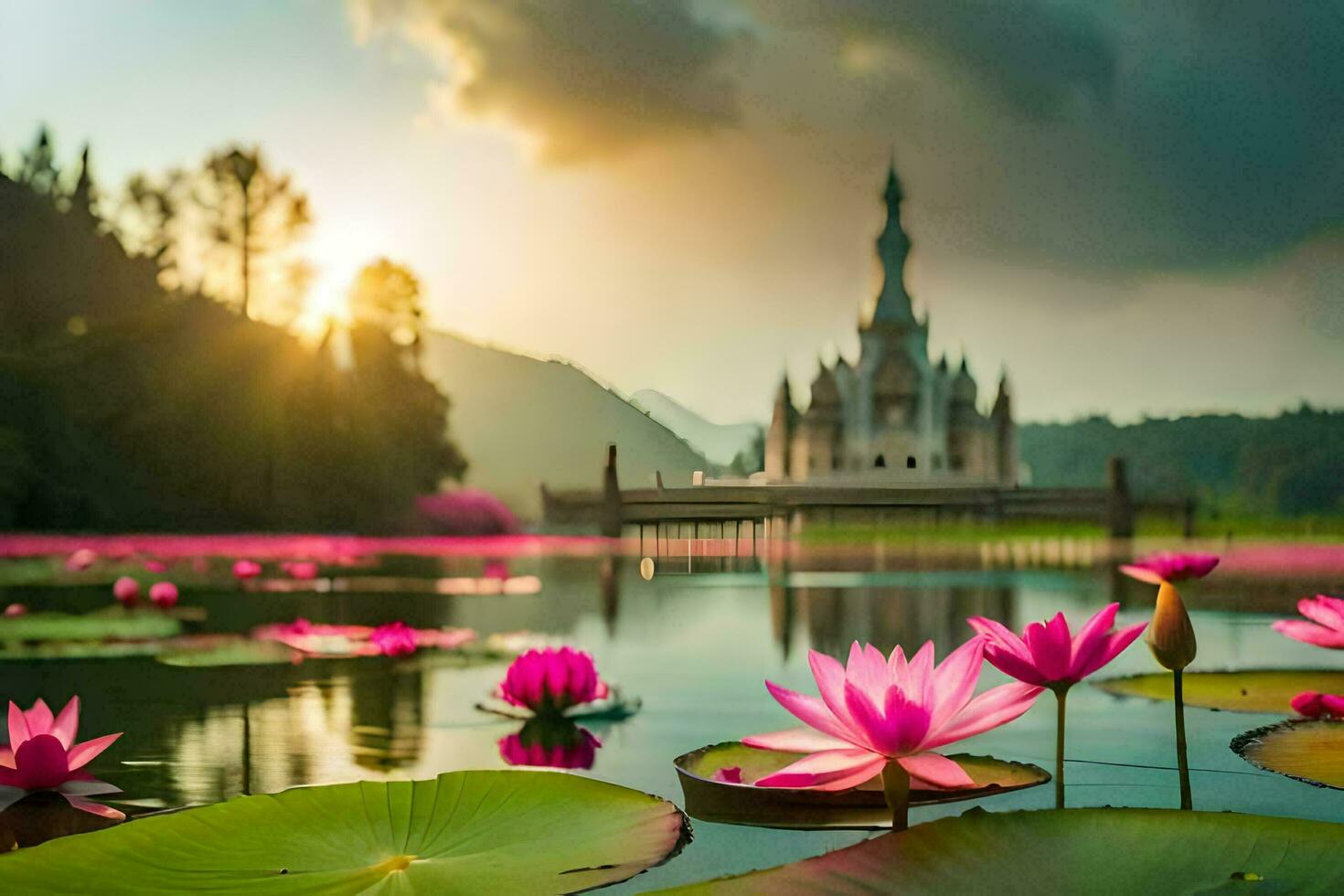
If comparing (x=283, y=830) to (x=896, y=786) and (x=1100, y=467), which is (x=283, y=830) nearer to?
(x=896, y=786)

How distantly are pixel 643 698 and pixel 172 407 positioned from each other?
7.70 metres

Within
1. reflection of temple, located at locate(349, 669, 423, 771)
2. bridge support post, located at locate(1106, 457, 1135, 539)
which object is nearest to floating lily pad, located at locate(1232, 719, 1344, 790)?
reflection of temple, located at locate(349, 669, 423, 771)

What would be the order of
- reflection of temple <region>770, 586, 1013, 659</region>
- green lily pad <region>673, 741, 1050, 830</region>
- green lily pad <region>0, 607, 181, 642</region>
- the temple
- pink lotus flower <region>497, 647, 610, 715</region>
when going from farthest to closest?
the temple < reflection of temple <region>770, 586, 1013, 659</region> < green lily pad <region>0, 607, 181, 642</region> < pink lotus flower <region>497, 647, 610, 715</region> < green lily pad <region>673, 741, 1050, 830</region>

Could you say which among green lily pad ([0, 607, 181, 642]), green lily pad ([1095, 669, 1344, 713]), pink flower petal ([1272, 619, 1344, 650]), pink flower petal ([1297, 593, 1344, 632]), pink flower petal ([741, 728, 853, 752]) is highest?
pink flower petal ([1297, 593, 1344, 632])

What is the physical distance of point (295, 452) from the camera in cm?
881

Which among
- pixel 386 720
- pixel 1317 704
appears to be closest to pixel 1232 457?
pixel 1317 704

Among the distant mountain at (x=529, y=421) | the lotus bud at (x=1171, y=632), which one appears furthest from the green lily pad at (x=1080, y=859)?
the distant mountain at (x=529, y=421)

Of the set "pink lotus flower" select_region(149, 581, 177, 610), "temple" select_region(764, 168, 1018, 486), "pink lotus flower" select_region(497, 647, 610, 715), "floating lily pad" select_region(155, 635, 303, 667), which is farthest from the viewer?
"temple" select_region(764, 168, 1018, 486)

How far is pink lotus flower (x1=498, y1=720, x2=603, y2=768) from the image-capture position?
989mm

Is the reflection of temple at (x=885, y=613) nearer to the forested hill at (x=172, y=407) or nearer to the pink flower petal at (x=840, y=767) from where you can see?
the pink flower petal at (x=840, y=767)

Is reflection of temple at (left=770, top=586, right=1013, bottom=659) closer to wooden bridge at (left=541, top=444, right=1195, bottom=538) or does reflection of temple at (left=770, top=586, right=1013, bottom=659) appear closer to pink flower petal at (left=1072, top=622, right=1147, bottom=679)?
pink flower petal at (left=1072, top=622, right=1147, bottom=679)

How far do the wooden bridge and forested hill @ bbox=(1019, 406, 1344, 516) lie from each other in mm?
775

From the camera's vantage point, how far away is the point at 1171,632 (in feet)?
2.09

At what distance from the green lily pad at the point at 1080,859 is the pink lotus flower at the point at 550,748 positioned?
52cm
